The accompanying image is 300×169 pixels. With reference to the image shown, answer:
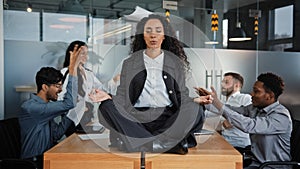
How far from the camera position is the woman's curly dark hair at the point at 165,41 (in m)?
1.38

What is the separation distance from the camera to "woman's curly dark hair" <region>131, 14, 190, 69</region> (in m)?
1.38

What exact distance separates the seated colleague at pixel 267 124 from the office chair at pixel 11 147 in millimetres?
1158

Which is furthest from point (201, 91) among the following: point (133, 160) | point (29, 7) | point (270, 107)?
point (29, 7)

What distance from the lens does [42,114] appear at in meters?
2.09

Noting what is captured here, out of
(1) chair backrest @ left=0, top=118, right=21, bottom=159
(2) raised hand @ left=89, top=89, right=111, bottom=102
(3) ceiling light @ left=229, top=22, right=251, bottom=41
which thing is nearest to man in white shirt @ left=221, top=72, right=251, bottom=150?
(1) chair backrest @ left=0, top=118, right=21, bottom=159

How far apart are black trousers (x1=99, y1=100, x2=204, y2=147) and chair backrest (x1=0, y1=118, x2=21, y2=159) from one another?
1.00m

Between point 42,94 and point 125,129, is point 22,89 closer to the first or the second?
point 42,94

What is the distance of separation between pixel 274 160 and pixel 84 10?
3.11m

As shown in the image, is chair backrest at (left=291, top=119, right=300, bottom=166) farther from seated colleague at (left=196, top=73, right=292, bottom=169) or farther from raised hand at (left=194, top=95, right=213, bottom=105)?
raised hand at (left=194, top=95, right=213, bottom=105)

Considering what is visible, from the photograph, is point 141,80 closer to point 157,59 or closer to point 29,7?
point 157,59

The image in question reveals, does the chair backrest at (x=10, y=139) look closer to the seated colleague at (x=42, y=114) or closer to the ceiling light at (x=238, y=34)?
the seated colleague at (x=42, y=114)

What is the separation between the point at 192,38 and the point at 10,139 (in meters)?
2.37

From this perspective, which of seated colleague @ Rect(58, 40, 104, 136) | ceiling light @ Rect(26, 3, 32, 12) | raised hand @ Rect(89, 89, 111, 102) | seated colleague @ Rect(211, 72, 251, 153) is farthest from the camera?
ceiling light @ Rect(26, 3, 32, 12)

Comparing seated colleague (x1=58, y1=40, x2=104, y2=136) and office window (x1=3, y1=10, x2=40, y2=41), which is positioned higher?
office window (x1=3, y1=10, x2=40, y2=41)
